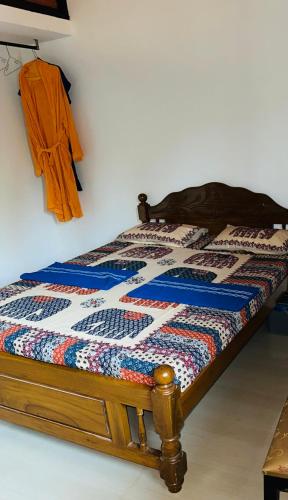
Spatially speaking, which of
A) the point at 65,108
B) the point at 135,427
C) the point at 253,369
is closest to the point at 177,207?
the point at 65,108

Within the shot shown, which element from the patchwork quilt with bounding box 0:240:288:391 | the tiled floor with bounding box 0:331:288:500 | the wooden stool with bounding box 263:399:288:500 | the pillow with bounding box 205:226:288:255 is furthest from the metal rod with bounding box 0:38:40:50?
the wooden stool with bounding box 263:399:288:500

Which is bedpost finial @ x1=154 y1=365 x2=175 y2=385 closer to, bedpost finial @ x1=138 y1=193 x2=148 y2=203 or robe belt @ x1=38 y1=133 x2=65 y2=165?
bedpost finial @ x1=138 y1=193 x2=148 y2=203

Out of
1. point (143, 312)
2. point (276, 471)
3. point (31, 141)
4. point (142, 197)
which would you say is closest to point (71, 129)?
point (31, 141)

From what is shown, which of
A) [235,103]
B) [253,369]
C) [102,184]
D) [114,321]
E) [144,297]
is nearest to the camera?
[114,321]

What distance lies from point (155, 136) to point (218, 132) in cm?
54

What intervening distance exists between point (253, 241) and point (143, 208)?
1.08 metres

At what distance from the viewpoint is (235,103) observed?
3.23 meters

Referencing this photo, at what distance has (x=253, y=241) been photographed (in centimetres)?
307

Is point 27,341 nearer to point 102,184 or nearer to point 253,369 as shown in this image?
point 253,369

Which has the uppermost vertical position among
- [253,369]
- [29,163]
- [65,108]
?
[65,108]

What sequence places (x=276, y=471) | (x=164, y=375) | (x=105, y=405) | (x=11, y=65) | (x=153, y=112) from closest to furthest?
(x=276, y=471), (x=164, y=375), (x=105, y=405), (x=153, y=112), (x=11, y=65)

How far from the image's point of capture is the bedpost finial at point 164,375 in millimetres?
1622

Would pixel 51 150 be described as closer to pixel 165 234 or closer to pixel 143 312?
pixel 165 234

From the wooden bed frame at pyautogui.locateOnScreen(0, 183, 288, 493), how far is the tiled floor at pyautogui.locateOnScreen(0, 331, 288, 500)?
11 centimetres
